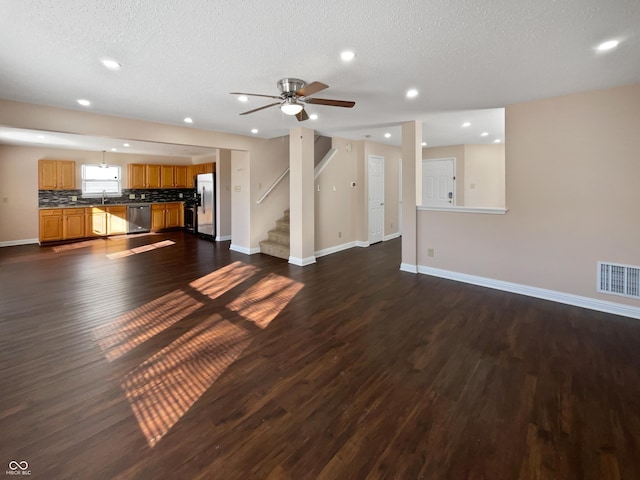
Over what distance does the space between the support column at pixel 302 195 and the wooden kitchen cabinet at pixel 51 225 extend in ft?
20.6

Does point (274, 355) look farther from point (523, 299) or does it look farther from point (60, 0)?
point (523, 299)

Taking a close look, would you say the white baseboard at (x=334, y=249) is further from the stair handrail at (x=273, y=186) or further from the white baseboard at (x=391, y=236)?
the stair handrail at (x=273, y=186)

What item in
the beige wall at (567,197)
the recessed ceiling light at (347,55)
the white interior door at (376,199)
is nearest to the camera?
the recessed ceiling light at (347,55)

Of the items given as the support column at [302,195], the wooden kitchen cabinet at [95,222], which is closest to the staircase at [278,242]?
the support column at [302,195]

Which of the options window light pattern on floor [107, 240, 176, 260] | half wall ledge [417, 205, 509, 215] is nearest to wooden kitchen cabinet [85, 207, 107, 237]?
window light pattern on floor [107, 240, 176, 260]

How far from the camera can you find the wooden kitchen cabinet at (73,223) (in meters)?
7.91

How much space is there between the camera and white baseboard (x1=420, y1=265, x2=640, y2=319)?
3.51 m

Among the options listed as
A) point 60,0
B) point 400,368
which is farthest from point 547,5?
point 60,0

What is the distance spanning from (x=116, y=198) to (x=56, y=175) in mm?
1413

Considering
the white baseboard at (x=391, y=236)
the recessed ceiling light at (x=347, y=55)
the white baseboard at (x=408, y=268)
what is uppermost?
the recessed ceiling light at (x=347, y=55)

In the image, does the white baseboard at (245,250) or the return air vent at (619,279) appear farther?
the white baseboard at (245,250)

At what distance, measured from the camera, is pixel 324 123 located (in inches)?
203

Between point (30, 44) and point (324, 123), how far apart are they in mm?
3585

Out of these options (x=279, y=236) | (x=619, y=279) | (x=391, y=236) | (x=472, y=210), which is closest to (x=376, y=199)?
(x=391, y=236)
